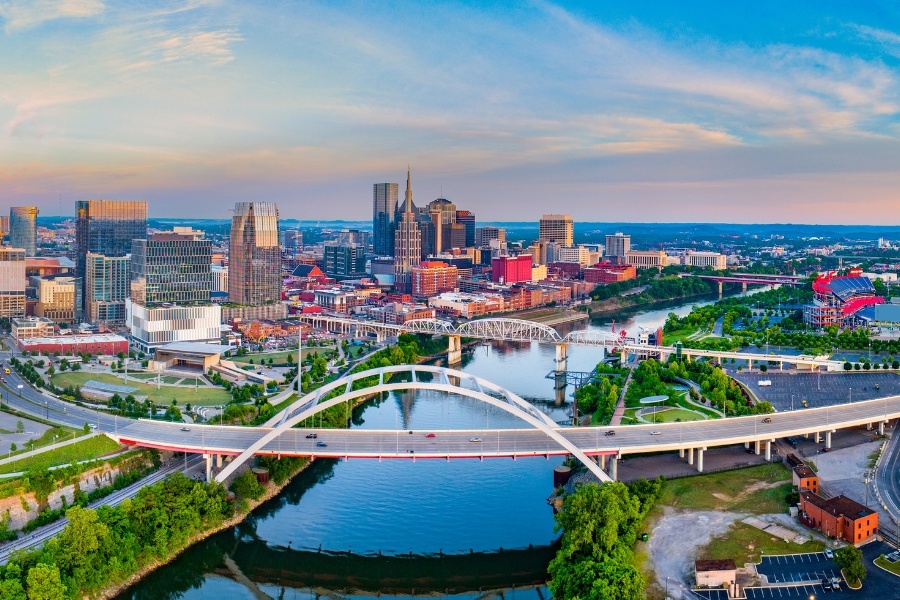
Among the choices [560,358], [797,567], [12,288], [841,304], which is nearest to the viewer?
[797,567]


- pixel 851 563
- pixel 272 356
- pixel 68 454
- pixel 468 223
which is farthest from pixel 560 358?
pixel 468 223

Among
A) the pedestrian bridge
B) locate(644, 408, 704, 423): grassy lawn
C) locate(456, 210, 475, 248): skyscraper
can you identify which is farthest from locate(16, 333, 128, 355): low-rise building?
locate(456, 210, 475, 248): skyscraper

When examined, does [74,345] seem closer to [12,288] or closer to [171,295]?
[171,295]

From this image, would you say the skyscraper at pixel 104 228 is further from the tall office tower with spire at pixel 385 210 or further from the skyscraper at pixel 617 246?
the skyscraper at pixel 617 246

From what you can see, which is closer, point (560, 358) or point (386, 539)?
point (386, 539)

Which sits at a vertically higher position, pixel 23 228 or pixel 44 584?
pixel 23 228

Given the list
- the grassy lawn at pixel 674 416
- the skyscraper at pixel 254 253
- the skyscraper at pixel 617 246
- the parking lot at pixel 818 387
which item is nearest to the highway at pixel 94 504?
the grassy lawn at pixel 674 416
